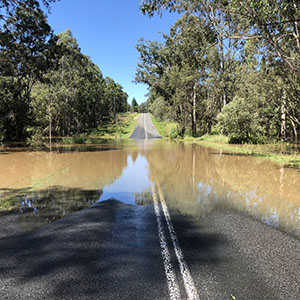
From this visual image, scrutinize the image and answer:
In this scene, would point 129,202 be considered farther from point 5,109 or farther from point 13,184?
point 5,109

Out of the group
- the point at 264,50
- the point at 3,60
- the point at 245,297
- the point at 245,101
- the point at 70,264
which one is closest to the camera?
the point at 245,297

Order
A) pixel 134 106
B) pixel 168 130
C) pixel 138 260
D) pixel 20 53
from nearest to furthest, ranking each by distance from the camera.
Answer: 1. pixel 138 260
2. pixel 20 53
3. pixel 168 130
4. pixel 134 106

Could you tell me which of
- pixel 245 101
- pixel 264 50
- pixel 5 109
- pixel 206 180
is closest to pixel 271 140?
pixel 245 101

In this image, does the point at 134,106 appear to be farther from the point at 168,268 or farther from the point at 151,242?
the point at 168,268

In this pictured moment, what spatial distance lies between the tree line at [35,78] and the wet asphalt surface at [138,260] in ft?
54.7

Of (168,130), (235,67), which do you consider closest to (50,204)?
(235,67)

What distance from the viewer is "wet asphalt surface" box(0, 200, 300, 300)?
3.12 m

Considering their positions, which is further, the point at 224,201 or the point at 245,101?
the point at 245,101

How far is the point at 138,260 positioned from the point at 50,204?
167 inches

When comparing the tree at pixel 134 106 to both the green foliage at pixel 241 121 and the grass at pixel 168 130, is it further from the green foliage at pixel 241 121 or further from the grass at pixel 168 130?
the green foliage at pixel 241 121

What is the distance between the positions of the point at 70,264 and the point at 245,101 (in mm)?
26649

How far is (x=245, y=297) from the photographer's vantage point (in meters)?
2.99

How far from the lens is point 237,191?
868cm

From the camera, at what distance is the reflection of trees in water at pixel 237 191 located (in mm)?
6363
